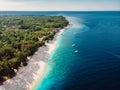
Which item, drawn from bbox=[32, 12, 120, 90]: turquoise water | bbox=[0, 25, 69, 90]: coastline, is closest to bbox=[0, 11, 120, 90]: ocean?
bbox=[32, 12, 120, 90]: turquoise water

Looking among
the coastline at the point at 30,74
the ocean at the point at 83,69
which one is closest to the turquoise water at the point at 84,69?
the ocean at the point at 83,69

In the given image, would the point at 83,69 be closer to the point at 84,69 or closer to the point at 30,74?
the point at 84,69

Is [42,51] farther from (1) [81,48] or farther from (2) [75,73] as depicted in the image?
(2) [75,73]

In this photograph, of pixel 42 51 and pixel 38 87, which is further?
pixel 42 51

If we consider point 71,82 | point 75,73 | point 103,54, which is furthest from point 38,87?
point 103,54

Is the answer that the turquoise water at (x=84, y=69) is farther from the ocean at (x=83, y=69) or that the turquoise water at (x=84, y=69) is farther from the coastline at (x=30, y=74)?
the coastline at (x=30, y=74)

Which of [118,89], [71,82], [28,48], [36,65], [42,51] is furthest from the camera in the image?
[42,51]

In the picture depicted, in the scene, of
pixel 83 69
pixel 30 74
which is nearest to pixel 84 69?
pixel 83 69

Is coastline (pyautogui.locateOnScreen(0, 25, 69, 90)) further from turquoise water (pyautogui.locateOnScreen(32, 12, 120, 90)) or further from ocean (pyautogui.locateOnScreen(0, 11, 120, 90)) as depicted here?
turquoise water (pyautogui.locateOnScreen(32, 12, 120, 90))
